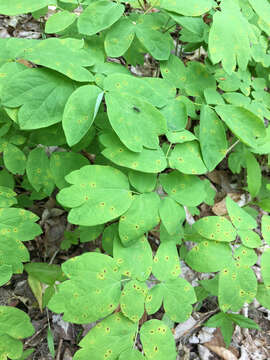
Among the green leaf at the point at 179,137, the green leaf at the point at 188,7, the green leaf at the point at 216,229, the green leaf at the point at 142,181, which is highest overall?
the green leaf at the point at 188,7

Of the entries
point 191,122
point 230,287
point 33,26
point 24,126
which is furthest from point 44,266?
point 33,26

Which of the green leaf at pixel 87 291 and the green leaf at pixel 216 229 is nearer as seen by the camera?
the green leaf at pixel 87 291

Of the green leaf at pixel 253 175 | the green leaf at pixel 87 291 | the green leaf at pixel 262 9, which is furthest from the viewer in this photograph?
the green leaf at pixel 253 175

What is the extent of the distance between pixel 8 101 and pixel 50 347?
4.19ft

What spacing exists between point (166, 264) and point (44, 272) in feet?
2.54

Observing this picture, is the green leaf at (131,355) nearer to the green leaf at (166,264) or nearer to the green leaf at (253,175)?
the green leaf at (166,264)

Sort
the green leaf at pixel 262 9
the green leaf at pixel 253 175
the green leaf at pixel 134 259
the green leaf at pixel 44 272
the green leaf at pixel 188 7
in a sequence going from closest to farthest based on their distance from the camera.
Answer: the green leaf at pixel 134 259 < the green leaf at pixel 188 7 < the green leaf at pixel 262 9 < the green leaf at pixel 44 272 < the green leaf at pixel 253 175

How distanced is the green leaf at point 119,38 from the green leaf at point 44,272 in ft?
3.81

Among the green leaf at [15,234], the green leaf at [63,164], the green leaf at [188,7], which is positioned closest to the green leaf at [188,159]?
the green leaf at [63,164]

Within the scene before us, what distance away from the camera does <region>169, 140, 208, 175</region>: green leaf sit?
1316 millimetres

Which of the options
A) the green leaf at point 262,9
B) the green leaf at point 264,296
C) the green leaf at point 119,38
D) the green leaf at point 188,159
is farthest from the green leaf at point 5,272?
the green leaf at point 262,9

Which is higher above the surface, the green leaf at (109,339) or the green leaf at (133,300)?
the green leaf at (133,300)

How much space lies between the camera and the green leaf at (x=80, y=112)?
46.8 inches

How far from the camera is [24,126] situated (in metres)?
1.20
